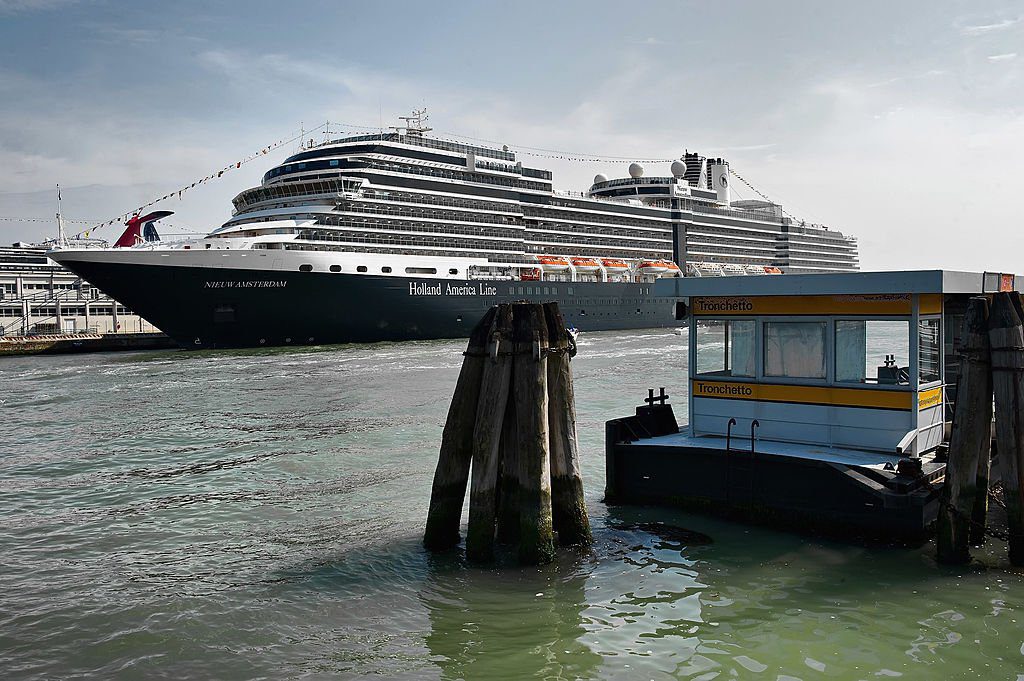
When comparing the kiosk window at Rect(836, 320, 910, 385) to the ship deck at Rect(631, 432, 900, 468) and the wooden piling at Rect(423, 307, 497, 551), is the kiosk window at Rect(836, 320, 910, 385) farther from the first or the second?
the wooden piling at Rect(423, 307, 497, 551)

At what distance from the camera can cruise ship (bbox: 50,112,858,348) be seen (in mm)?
40188

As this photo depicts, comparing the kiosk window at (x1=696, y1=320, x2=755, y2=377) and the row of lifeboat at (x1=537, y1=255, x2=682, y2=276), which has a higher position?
the row of lifeboat at (x1=537, y1=255, x2=682, y2=276)

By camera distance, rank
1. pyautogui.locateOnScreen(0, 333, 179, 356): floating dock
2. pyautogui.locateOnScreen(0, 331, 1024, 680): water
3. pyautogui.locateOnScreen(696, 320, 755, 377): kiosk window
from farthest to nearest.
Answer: pyautogui.locateOnScreen(0, 333, 179, 356): floating dock
pyautogui.locateOnScreen(696, 320, 755, 377): kiosk window
pyautogui.locateOnScreen(0, 331, 1024, 680): water

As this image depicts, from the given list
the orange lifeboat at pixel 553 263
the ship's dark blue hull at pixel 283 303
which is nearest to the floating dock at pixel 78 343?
the ship's dark blue hull at pixel 283 303

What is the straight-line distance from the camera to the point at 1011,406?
749cm

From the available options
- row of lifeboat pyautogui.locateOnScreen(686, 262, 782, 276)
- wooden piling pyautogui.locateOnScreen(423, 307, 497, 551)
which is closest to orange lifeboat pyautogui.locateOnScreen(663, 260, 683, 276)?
row of lifeboat pyautogui.locateOnScreen(686, 262, 782, 276)

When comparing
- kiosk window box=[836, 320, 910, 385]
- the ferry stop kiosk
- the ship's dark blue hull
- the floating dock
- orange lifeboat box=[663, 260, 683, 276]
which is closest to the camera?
the ferry stop kiosk

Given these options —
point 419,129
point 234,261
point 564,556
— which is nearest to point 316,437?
point 564,556

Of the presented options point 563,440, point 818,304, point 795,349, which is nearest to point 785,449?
point 795,349

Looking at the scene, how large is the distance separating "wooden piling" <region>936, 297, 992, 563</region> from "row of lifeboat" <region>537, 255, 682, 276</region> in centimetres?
4931

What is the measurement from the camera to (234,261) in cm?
3991

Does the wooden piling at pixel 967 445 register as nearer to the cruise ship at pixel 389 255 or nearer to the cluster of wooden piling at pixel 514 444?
the cluster of wooden piling at pixel 514 444

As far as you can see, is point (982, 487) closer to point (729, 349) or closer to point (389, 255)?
point (729, 349)

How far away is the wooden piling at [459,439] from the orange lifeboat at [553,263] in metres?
48.7
